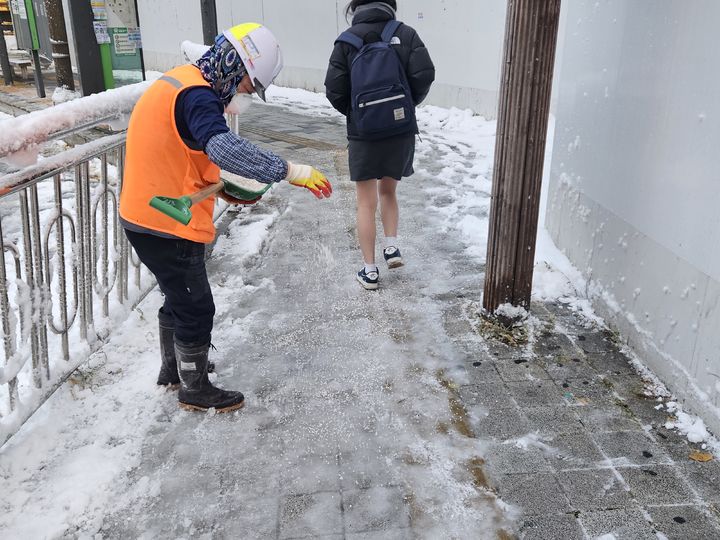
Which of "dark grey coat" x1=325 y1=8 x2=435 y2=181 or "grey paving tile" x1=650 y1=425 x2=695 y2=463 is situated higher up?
"dark grey coat" x1=325 y1=8 x2=435 y2=181

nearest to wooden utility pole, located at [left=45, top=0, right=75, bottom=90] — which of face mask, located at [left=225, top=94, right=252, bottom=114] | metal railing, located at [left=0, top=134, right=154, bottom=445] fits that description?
metal railing, located at [left=0, top=134, right=154, bottom=445]

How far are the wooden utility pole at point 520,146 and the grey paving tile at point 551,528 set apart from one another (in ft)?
5.23

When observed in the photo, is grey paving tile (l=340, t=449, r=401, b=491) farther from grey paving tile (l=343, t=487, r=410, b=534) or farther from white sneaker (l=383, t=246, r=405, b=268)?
white sneaker (l=383, t=246, r=405, b=268)

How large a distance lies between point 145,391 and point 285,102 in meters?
11.0

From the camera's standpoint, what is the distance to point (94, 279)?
351cm

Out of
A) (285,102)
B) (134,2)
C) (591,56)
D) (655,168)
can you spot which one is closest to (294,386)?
(655,168)

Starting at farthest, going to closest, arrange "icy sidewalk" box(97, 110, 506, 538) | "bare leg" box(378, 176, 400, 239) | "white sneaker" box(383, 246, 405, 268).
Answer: "white sneaker" box(383, 246, 405, 268), "bare leg" box(378, 176, 400, 239), "icy sidewalk" box(97, 110, 506, 538)

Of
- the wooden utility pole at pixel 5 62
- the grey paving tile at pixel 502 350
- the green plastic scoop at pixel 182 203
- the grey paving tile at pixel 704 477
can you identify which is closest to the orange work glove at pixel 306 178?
the green plastic scoop at pixel 182 203

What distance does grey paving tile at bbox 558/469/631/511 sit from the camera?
250cm

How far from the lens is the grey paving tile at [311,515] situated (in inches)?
94.0

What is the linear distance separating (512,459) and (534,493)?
0.70 ft

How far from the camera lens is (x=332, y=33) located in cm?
1345

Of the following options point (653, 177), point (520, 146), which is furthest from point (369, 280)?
point (653, 177)

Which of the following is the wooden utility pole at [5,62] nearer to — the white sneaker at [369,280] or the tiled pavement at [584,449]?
the white sneaker at [369,280]
